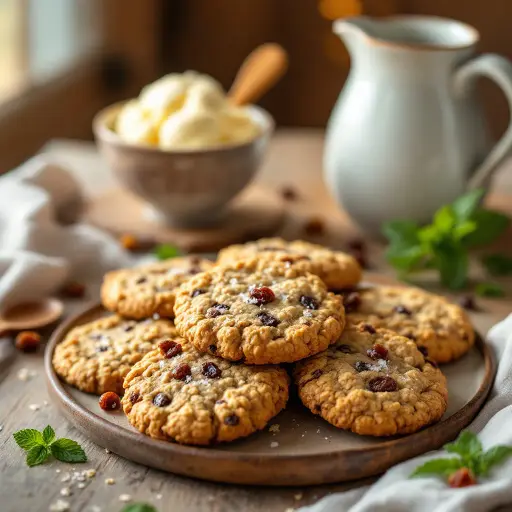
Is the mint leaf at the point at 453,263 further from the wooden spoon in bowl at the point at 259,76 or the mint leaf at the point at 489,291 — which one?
the wooden spoon in bowl at the point at 259,76

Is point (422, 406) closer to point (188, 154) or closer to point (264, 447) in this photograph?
point (264, 447)

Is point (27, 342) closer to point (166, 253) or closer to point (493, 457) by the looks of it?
point (166, 253)

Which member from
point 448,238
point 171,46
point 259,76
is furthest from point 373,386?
point 171,46

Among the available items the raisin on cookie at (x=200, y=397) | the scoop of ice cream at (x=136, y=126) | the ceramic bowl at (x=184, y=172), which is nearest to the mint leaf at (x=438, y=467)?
the raisin on cookie at (x=200, y=397)

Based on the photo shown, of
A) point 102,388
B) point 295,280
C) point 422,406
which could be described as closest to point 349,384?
point 422,406

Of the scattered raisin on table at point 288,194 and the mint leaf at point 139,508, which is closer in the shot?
the mint leaf at point 139,508

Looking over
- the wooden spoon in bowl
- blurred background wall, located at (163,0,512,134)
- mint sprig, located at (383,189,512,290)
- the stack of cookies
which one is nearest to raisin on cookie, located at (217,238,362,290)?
the stack of cookies
